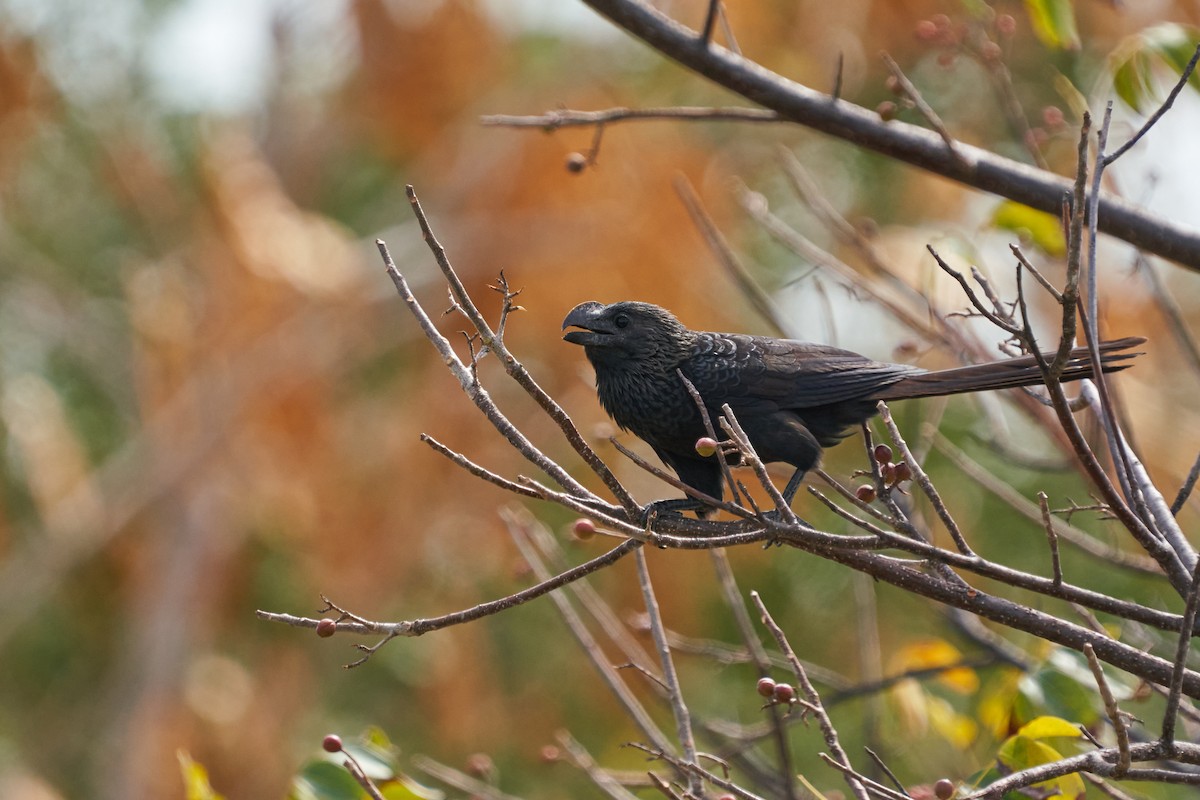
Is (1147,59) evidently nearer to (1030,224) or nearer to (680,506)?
(1030,224)

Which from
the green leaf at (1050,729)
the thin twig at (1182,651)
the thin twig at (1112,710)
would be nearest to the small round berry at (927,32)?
the green leaf at (1050,729)

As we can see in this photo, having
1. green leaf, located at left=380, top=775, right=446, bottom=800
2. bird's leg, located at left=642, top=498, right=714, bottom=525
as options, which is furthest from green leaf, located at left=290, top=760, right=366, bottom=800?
bird's leg, located at left=642, top=498, right=714, bottom=525

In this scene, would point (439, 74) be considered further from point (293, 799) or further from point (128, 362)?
point (293, 799)

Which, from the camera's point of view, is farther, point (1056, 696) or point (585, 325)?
point (585, 325)

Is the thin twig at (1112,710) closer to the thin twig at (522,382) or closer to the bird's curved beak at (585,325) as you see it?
the thin twig at (522,382)

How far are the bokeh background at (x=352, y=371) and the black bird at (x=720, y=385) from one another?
6650 mm

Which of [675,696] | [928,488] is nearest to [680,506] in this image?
[675,696]

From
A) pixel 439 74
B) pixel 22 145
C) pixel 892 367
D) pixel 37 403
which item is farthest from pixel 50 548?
pixel 892 367

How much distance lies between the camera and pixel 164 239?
1388 centimetres

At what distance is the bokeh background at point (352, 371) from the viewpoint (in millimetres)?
12148

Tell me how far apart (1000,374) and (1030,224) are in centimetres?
76

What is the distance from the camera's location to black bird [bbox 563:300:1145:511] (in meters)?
3.73

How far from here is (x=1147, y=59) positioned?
134 inches

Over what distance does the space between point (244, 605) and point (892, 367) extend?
11.8 metres
